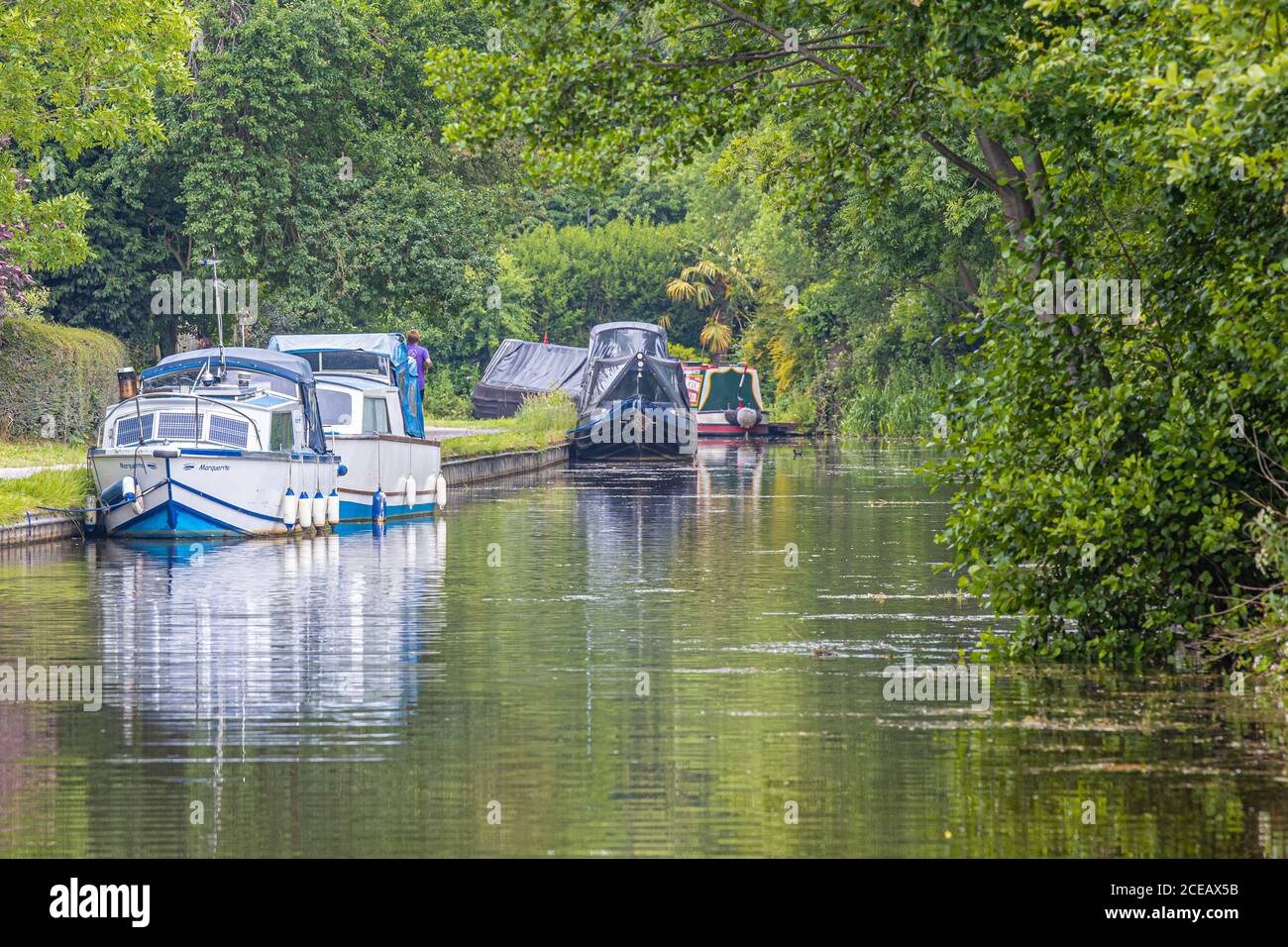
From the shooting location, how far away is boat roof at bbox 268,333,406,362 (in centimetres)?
3366

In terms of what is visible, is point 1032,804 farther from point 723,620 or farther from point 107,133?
point 107,133

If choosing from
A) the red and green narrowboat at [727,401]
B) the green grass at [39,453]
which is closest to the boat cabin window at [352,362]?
the green grass at [39,453]

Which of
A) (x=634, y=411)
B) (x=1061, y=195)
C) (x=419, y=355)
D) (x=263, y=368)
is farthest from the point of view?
(x=634, y=411)

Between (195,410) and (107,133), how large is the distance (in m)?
9.26

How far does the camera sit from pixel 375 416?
31.9 metres

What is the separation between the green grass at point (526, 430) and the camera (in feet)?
144

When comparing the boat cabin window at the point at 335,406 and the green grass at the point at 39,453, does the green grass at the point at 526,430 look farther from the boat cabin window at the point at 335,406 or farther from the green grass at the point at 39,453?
the boat cabin window at the point at 335,406

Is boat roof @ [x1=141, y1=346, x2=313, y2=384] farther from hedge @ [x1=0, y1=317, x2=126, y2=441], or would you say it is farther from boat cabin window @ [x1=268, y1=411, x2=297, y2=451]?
hedge @ [x1=0, y1=317, x2=126, y2=441]

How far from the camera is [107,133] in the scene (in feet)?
113

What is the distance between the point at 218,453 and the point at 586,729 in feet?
51.7
